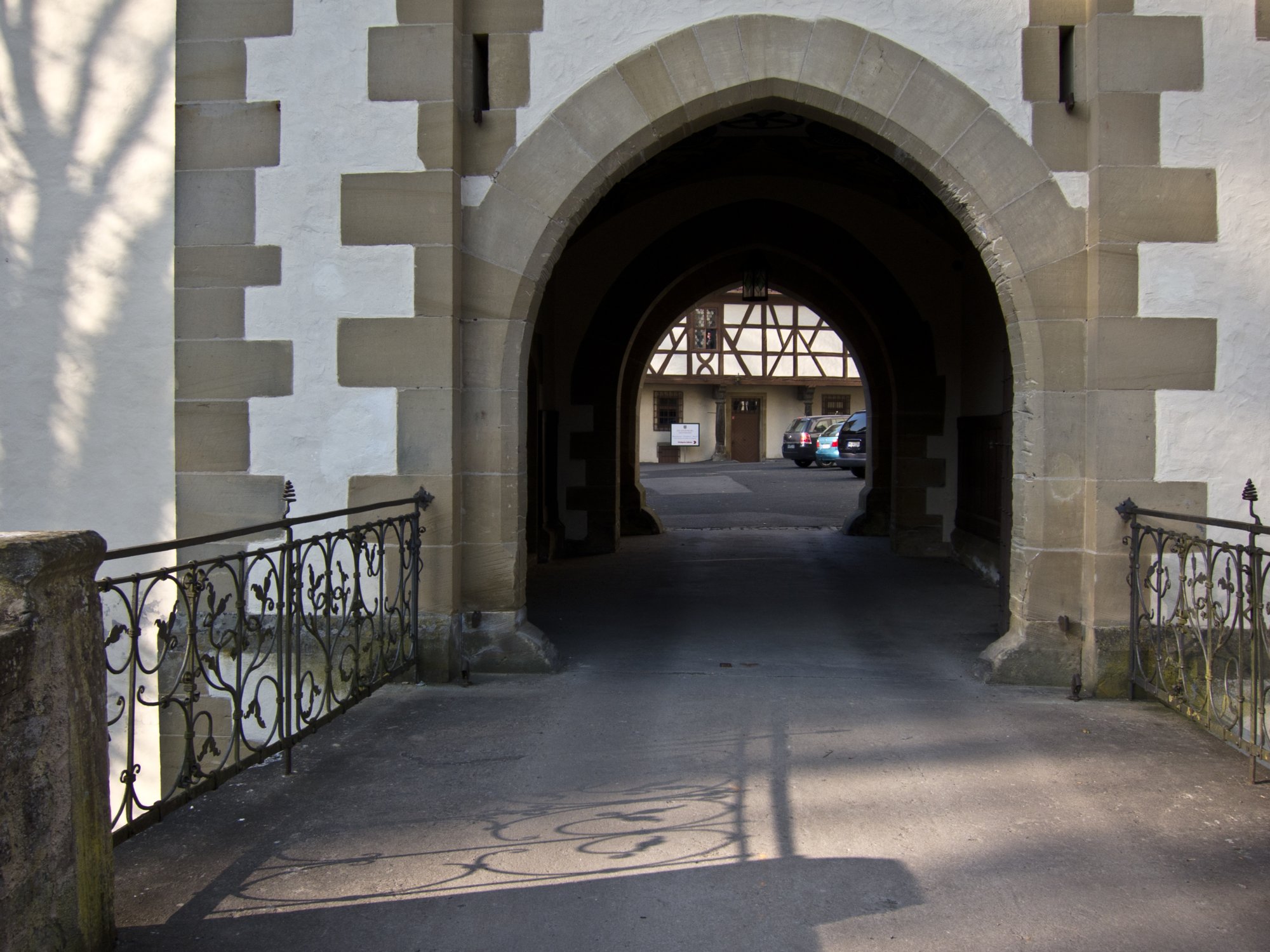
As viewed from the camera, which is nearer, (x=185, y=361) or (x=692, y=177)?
(x=185, y=361)

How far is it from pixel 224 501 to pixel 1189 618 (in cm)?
424

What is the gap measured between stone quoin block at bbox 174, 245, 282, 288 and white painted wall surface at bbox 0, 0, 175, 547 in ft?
0.48

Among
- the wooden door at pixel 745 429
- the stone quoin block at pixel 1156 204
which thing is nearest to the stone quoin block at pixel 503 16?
the stone quoin block at pixel 1156 204

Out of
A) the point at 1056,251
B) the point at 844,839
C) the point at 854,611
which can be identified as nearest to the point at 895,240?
the point at 854,611

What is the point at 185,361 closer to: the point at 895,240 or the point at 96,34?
the point at 96,34

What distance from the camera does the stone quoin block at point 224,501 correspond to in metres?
4.89

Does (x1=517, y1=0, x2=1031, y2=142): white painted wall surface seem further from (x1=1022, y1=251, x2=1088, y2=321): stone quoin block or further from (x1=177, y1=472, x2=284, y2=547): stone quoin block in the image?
(x1=177, y1=472, x2=284, y2=547): stone quoin block

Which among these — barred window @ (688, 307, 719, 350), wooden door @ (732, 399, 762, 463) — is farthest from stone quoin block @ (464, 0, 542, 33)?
wooden door @ (732, 399, 762, 463)

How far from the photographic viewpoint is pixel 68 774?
7.18 ft

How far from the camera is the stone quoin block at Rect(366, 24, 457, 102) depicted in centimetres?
475

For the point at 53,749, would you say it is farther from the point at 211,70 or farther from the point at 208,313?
the point at 211,70

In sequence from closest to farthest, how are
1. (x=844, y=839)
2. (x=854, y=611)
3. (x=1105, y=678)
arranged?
1. (x=844, y=839)
2. (x=1105, y=678)
3. (x=854, y=611)

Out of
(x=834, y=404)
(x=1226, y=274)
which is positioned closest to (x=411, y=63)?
(x=1226, y=274)

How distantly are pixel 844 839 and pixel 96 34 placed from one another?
16.0ft
